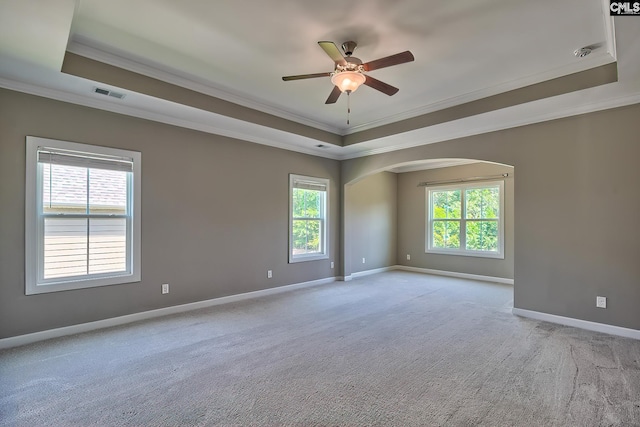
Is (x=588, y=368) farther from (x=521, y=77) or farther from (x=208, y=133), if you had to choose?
(x=208, y=133)

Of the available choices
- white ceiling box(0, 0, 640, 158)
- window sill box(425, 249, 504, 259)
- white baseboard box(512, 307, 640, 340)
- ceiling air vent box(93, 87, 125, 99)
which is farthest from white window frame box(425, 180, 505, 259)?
ceiling air vent box(93, 87, 125, 99)

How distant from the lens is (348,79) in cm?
300

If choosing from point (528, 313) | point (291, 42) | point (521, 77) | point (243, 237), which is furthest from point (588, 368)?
point (243, 237)

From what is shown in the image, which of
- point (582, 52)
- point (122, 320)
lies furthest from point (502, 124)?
point (122, 320)

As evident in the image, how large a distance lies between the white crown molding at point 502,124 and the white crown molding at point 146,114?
5.49 ft

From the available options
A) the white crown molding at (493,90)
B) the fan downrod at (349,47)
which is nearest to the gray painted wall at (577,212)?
the white crown molding at (493,90)

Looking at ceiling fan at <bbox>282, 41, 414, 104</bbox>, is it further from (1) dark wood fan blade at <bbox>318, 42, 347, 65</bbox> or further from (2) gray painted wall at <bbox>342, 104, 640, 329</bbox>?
(2) gray painted wall at <bbox>342, 104, 640, 329</bbox>

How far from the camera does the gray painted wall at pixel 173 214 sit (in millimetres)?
3271

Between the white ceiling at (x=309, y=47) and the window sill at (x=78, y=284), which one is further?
the window sill at (x=78, y=284)

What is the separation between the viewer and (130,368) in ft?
9.11

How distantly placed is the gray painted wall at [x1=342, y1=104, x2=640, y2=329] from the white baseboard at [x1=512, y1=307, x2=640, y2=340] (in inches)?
2.3

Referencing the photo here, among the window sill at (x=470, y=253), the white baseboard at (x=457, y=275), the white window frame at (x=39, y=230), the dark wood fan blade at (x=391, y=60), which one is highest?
the dark wood fan blade at (x=391, y=60)

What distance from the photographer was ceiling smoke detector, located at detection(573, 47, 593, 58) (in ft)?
9.93

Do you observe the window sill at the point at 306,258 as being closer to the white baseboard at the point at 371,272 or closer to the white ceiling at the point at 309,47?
the white baseboard at the point at 371,272
